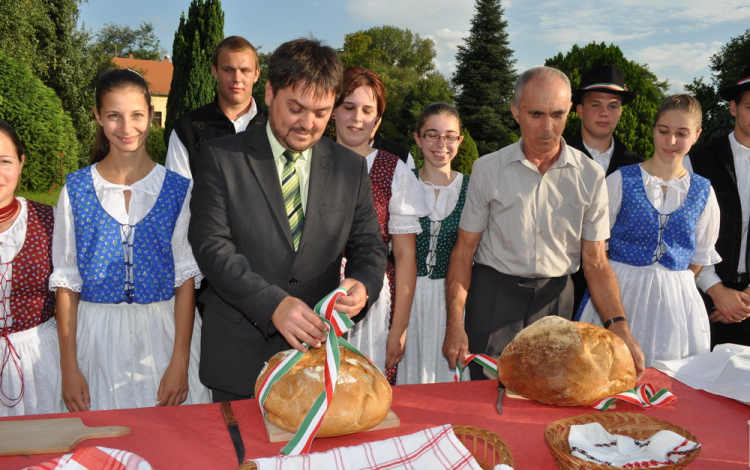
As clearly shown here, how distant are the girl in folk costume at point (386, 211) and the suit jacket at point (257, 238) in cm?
63

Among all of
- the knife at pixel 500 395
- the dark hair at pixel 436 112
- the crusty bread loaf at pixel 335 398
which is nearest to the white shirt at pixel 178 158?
the dark hair at pixel 436 112

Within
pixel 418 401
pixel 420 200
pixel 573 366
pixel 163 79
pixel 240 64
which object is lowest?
pixel 418 401

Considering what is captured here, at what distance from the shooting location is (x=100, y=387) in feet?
8.69

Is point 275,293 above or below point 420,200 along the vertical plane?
below

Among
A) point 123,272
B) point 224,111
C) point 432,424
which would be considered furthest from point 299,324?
point 224,111

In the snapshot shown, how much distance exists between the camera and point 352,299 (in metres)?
1.94

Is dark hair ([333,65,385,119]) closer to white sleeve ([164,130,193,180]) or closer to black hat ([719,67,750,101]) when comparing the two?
white sleeve ([164,130,193,180])

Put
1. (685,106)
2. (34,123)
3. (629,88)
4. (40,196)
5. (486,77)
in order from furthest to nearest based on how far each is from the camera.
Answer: (486,77), (629,88), (34,123), (40,196), (685,106)

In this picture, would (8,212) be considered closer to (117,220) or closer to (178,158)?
(117,220)

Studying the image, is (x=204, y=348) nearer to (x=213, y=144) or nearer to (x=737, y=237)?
(x=213, y=144)

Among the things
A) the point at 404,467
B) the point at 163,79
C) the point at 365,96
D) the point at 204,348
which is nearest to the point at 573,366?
the point at 404,467

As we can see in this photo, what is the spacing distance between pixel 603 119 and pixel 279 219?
2.79m

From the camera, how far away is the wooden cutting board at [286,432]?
1.62 m

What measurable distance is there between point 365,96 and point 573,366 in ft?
6.07
